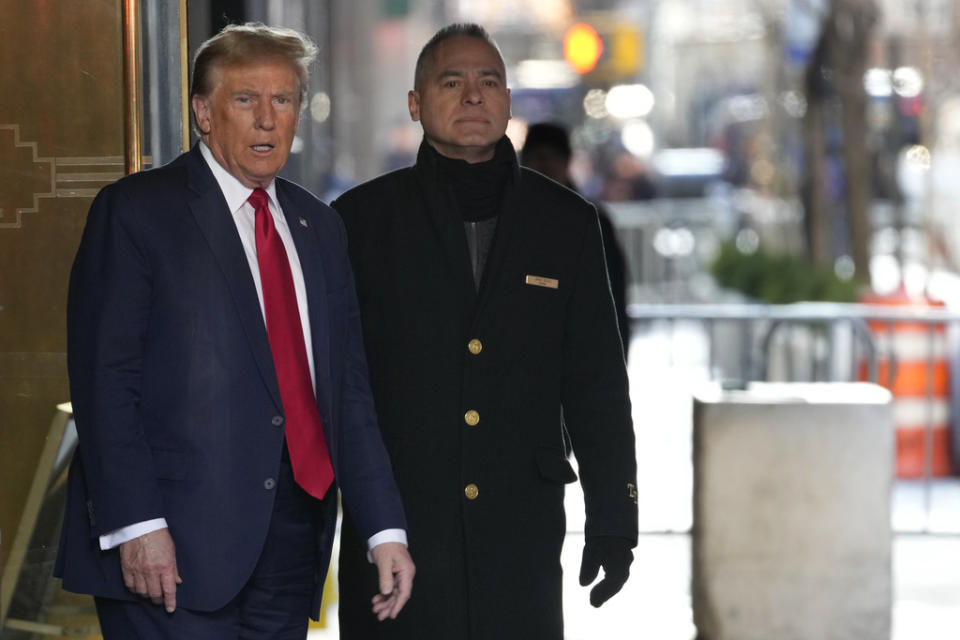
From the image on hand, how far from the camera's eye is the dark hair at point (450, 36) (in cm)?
399

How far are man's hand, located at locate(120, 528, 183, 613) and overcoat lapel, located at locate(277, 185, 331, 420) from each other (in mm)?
450

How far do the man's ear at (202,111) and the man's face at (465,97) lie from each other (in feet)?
2.35

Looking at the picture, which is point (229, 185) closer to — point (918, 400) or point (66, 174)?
point (66, 174)

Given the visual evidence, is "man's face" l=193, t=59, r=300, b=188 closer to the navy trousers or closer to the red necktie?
the red necktie

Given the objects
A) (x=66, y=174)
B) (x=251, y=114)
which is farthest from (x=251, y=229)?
(x=66, y=174)

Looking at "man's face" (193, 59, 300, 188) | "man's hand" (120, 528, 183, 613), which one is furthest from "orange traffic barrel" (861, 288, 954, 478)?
"man's hand" (120, 528, 183, 613)

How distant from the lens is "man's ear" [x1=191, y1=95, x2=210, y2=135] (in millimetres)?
3406

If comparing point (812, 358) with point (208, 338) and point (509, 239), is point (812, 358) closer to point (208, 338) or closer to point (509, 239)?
point (509, 239)

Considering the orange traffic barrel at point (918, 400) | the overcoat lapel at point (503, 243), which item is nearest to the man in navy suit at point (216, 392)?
the overcoat lapel at point (503, 243)

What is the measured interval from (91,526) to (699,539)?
355cm

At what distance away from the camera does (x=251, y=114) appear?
133 inches

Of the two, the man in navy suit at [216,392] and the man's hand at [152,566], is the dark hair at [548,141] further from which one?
the man's hand at [152,566]

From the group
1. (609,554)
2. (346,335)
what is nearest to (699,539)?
(609,554)

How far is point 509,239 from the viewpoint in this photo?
399cm
